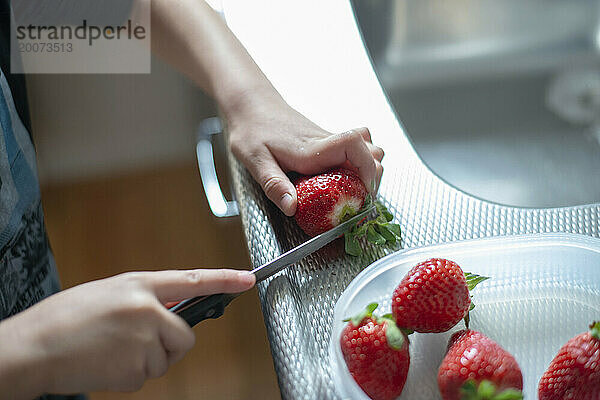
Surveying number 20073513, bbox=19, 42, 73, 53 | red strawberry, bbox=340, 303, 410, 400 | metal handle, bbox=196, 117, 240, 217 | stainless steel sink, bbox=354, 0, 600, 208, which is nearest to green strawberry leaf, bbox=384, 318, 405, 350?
red strawberry, bbox=340, 303, 410, 400

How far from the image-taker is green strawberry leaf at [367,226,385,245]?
0.54 metres

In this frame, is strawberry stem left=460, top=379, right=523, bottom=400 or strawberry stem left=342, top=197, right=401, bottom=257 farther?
strawberry stem left=342, top=197, right=401, bottom=257

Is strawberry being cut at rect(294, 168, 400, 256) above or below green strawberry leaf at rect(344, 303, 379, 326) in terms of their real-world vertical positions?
above

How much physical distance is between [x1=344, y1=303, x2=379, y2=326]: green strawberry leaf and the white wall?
103cm

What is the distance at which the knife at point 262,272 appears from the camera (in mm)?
461

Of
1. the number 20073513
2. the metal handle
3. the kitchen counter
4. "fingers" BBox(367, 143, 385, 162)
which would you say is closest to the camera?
the kitchen counter

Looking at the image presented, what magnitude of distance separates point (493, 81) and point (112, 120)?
0.85 meters

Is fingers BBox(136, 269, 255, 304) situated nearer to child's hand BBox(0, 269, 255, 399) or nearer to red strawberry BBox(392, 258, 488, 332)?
child's hand BBox(0, 269, 255, 399)

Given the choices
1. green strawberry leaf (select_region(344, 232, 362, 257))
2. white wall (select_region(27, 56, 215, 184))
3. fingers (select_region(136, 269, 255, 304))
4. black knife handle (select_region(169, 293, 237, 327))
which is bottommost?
black knife handle (select_region(169, 293, 237, 327))

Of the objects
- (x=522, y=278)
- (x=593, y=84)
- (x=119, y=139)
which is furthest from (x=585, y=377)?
(x=119, y=139)

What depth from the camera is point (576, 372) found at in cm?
42

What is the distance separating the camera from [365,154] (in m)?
0.55

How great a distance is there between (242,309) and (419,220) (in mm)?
684

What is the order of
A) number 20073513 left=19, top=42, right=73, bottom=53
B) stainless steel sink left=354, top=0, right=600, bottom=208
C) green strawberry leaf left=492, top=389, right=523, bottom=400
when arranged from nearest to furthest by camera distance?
1. green strawberry leaf left=492, top=389, right=523, bottom=400
2. stainless steel sink left=354, top=0, right=600, bottom=208
3. number 20073513 left=19, top=42, right=73, bottom=53
